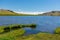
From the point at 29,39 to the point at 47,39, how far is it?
3988 mm

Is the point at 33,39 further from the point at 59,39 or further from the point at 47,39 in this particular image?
the point at 59,39

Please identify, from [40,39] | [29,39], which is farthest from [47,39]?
[29,39]

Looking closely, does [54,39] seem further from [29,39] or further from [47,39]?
[29,39]

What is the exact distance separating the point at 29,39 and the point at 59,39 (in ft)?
22.0

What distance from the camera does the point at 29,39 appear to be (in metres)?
28.7

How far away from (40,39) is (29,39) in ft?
7.98

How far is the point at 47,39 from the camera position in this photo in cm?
2933

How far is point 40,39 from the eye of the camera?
29.2 m

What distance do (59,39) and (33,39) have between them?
19.2ft

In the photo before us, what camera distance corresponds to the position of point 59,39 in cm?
2967

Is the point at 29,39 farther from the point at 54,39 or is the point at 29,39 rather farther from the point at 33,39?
the point at 54,39

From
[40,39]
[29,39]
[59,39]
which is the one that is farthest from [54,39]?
[29,39]

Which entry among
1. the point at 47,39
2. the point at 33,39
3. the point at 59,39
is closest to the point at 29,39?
the point at 33,39

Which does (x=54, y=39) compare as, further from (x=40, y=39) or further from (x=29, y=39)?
(x=29, y=39)
